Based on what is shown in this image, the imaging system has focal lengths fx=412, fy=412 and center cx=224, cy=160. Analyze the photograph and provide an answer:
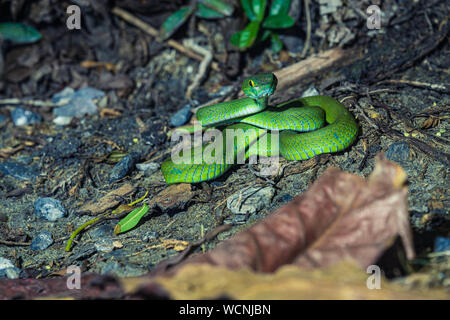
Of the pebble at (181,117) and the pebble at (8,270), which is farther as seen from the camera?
the pebble at (181,117)

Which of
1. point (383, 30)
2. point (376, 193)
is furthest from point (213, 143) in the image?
point (383, 30)

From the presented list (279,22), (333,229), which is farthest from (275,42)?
(333,229)

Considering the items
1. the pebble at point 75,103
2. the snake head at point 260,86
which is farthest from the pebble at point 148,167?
the pebble at point 75,103

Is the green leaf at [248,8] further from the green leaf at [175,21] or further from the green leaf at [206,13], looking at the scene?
the green leaf at [175,21]

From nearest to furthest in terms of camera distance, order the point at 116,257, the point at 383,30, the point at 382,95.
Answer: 1. the point at 116,257
2. the point at 382,95
3. the point at 383,30

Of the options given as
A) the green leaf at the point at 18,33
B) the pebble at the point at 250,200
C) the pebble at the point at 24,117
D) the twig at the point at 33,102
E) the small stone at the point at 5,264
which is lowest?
the small stone at the point at 5,264

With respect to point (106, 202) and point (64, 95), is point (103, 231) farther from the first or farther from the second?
point (64, 95)
